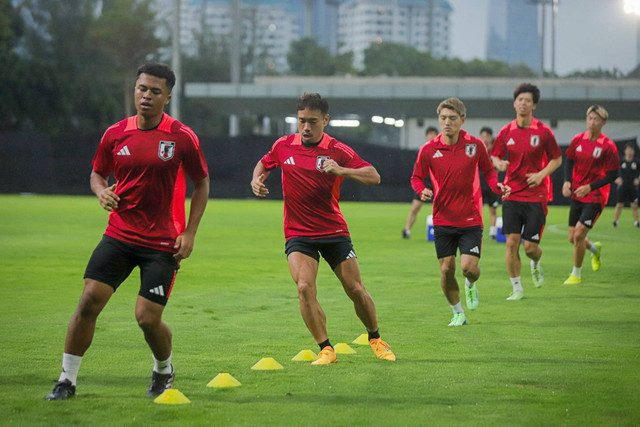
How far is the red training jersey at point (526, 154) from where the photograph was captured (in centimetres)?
1183

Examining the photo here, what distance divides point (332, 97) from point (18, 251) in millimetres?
34663

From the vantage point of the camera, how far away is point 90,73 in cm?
8000

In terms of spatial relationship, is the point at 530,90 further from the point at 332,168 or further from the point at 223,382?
the point at 223,382

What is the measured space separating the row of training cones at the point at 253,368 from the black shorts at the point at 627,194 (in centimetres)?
2116

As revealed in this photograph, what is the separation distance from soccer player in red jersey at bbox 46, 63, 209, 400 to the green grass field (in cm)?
43

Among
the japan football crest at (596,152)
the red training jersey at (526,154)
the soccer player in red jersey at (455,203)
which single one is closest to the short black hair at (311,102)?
the soccer player in red jersey at (455,203)

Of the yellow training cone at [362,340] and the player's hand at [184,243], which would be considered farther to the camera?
the yellow training cone at [362,340]

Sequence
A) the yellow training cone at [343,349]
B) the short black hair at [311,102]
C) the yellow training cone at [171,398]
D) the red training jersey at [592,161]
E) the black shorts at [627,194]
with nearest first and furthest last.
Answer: the yellow training cone at [171,398]
the short black hair at [311,102]
the yellow training cone at [343,349]
the red training jersey at [592,161]
the black shorts at [627,194]

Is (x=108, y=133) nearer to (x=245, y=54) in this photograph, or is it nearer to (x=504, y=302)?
(x=504, y=302)

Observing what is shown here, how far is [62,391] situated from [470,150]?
16.2 feet

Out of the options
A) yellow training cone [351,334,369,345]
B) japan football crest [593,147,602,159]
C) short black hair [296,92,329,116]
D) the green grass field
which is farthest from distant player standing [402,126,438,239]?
short black hair [296,92,329,116]

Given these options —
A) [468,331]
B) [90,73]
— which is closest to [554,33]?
[90,73]

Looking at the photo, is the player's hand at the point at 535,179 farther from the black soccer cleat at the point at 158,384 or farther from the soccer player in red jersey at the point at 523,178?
the black soccer cleat at the point at 158,384

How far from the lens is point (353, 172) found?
724 centimetres
